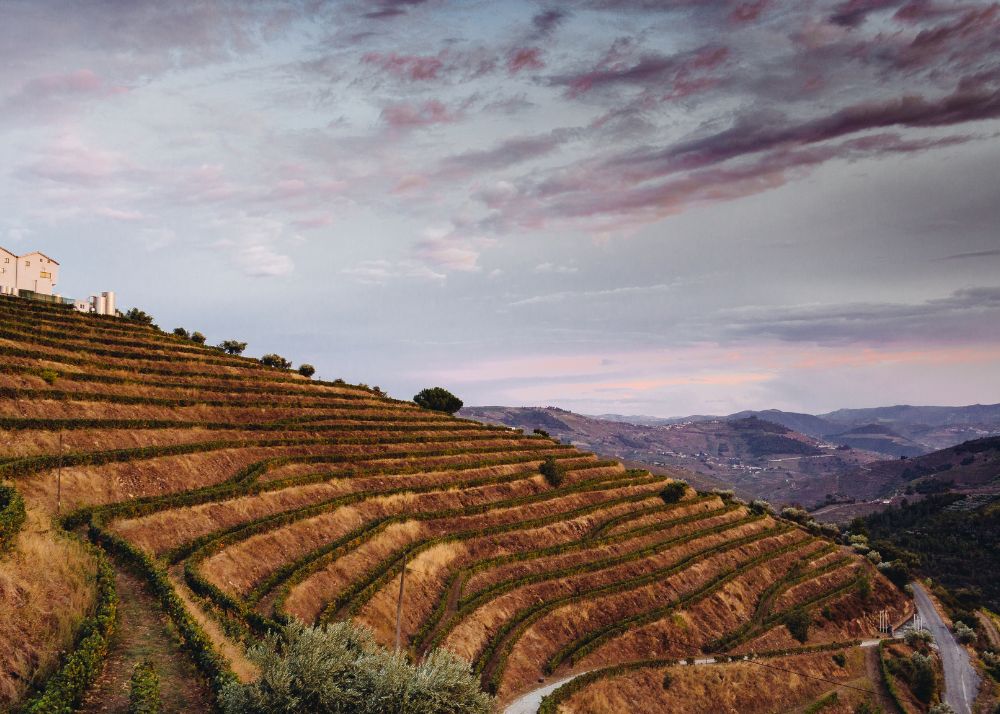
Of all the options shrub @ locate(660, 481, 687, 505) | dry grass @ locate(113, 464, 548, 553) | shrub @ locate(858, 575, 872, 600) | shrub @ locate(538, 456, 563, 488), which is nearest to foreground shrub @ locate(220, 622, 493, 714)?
dry grass @ locate(113, 464, 548, 553)

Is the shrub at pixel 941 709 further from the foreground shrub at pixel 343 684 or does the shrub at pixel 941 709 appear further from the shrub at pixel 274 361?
the shrub at pixel 274 361

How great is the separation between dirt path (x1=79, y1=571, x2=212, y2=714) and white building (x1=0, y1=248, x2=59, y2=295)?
95.5 metres

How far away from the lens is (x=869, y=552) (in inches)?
4633

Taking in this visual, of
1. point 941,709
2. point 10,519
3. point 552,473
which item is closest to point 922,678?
point 941,709

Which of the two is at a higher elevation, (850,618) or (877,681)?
(850,618)

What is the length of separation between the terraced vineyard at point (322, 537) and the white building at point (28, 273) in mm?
13019

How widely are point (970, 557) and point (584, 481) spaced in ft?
465

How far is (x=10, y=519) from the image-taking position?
27.3m

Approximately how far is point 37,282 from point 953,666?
153535mm

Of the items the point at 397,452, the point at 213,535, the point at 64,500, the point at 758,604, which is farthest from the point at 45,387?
the point at 758,604

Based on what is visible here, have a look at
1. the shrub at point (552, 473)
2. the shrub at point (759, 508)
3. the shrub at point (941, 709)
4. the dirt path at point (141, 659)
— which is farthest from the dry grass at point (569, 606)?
the shrub at point (759, 508)

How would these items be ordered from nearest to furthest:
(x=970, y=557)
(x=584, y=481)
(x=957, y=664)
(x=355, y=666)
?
(x=355, y=666), (x=957, y=664), (x=584, y=481), (x=970, y=557)

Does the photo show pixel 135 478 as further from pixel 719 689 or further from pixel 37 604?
pixel 719 689

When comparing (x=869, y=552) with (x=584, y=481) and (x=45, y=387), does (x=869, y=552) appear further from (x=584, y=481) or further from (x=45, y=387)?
(x=45, y=387)
